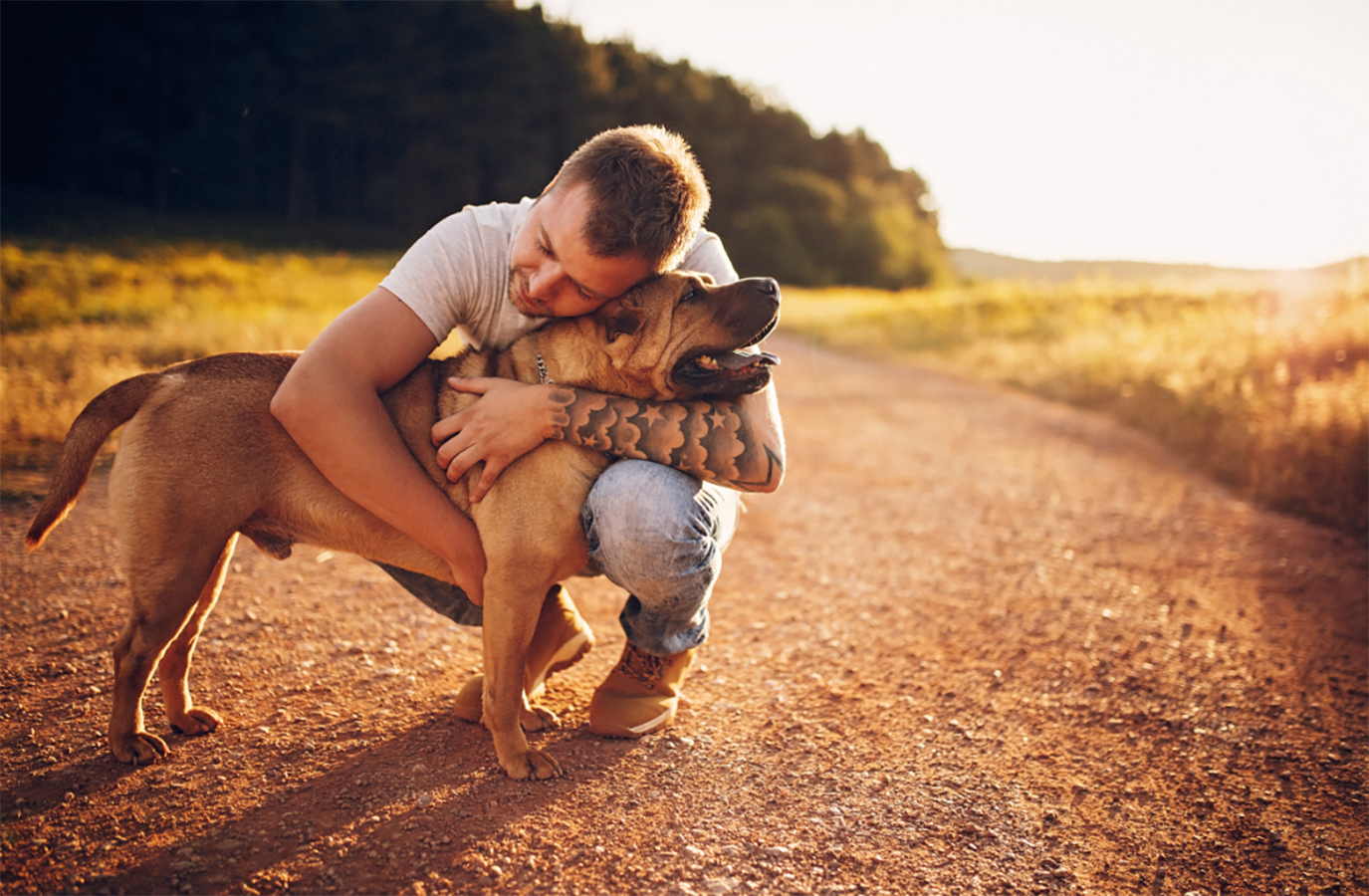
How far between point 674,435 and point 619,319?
1.50 feet

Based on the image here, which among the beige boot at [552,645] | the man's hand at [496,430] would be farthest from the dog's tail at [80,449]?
the beige boot at [552,645]

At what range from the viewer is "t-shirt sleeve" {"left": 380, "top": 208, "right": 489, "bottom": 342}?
8.72 feet

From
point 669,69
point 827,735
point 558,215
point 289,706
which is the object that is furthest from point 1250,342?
point 669,69

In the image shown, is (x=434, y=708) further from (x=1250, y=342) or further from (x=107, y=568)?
(x=1250, y=342)

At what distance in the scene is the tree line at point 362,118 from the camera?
691cm

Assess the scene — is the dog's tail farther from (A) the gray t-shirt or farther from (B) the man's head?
(B) the man's head

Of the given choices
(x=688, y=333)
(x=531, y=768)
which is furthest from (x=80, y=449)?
(x=688, y=333)

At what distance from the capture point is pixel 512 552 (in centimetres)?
249

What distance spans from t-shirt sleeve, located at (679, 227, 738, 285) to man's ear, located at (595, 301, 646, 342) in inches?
18.0

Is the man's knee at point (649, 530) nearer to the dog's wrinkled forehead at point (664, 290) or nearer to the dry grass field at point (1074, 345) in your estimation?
the dog's wrinkled forehead at point (664, 290)

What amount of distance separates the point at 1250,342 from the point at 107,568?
11630 millimetres

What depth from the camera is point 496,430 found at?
8.44 ft

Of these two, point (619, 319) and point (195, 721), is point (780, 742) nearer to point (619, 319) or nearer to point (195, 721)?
point (619, 319)

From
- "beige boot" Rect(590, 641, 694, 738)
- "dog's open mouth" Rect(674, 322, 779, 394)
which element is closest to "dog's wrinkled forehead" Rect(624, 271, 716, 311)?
"dog's open mouth" Rect(674, 322, 779, 394)
